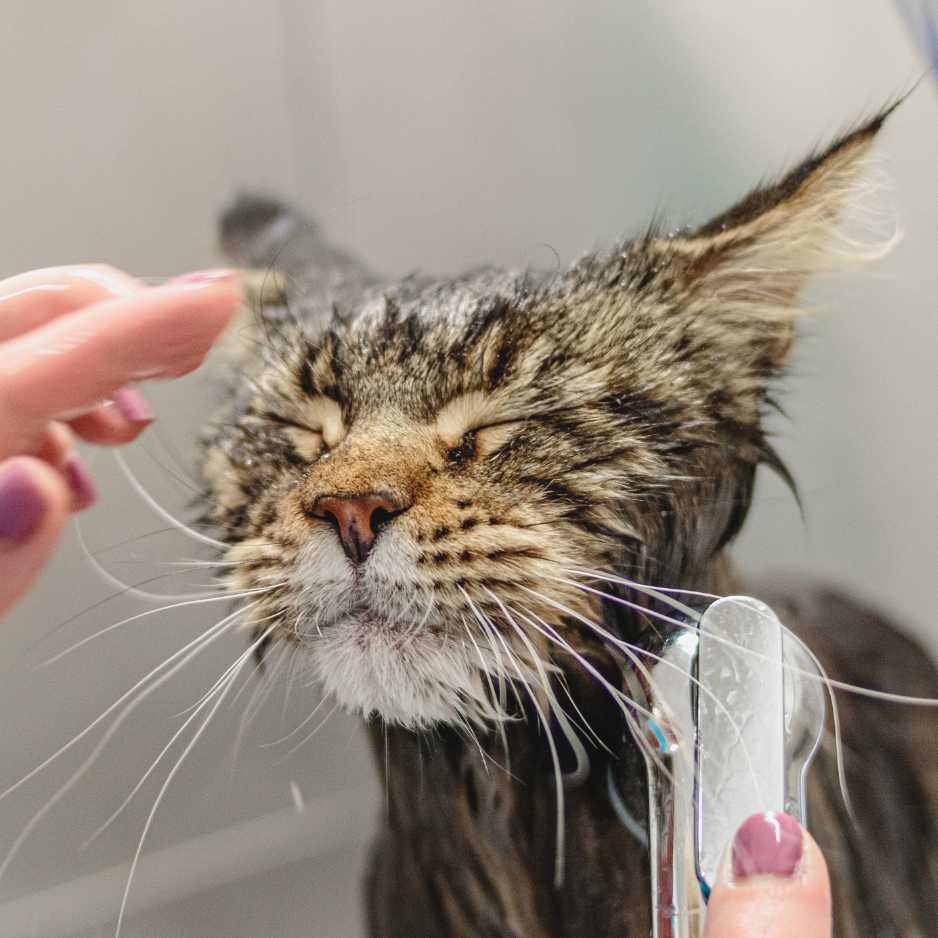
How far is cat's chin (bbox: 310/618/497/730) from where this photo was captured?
49cm

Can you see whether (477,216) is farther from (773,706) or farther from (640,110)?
(773,706)

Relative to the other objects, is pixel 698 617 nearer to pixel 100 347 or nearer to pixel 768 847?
pixel 768 847

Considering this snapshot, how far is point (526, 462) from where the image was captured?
0.49 metres

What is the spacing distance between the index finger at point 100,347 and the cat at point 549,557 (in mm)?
148

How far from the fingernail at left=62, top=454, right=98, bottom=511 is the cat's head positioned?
0.28 feet

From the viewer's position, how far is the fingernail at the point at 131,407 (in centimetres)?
50

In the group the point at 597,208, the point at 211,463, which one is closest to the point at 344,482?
the point at 211,463

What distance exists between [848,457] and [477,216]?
10.3 inches

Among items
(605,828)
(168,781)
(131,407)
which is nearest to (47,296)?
(131,407)

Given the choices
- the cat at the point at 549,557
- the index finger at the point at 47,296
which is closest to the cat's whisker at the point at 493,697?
the cat at the point at 549,557

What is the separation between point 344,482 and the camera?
19.5 inches

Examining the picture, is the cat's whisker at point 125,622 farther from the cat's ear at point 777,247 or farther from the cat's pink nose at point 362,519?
the cat's ear at point 777,247

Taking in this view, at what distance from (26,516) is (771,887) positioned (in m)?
0.34

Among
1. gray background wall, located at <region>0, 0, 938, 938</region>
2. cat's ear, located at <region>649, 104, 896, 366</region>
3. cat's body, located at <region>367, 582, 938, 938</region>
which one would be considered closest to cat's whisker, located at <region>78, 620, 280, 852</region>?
gray background wall, located at <region>0, 0, 938, 938</region>
